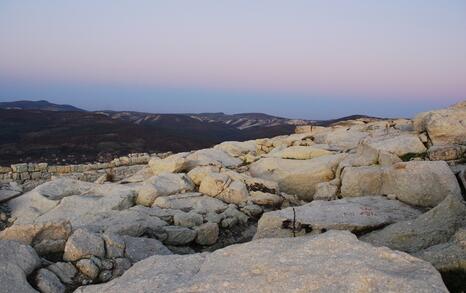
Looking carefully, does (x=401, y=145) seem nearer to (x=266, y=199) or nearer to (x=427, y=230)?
(x=266, y=199)

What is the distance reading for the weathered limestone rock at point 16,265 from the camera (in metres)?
9.41

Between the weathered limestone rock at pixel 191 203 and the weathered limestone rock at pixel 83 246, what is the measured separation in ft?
24.0

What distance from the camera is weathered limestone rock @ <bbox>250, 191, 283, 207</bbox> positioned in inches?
808

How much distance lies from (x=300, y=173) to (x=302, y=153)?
3126 mm

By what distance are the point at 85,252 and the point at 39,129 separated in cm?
6918

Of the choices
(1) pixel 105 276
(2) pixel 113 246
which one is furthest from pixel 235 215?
(1) pixel 105 276

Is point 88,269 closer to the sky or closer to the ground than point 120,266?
closer to the sky

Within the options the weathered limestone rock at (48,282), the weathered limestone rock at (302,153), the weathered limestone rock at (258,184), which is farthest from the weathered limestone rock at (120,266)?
the weathered limestone rock at (302,153)

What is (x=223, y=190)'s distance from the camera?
21141 mm

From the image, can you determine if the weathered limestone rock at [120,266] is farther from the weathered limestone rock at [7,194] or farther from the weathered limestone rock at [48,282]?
the weathered limestone rock at [7,194]

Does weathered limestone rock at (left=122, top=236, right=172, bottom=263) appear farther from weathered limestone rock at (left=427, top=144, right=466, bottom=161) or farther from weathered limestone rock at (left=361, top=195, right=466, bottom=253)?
weathered limestone rock at (left=427, top=144, right=466, bottom=161)

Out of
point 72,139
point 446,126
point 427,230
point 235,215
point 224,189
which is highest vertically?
point 446,126

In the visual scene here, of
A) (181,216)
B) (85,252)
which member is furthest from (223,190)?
(85,252)

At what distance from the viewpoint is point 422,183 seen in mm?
16703
